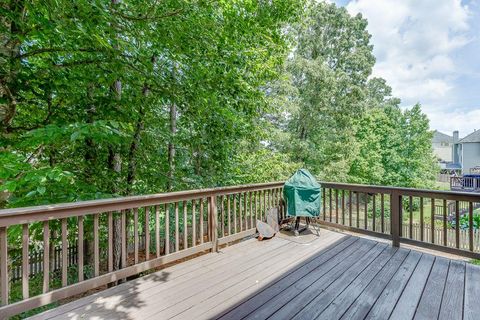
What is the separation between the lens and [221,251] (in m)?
3.53

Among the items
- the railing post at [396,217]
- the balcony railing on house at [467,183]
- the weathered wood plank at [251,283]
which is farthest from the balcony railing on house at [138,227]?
the balcony railing on house at [467,183]

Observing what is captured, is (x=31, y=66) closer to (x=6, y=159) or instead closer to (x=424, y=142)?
(x=6, y=159)

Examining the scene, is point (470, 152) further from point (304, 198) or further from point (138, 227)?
point (138, 227)

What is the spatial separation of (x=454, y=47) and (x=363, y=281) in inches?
534

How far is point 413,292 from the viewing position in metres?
2.43

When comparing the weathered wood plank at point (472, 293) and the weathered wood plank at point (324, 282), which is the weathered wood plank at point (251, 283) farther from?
the weathered wood plank at point (472, 293)

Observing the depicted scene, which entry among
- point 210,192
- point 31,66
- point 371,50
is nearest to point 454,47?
point 371,50

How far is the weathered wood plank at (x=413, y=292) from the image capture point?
209 centimetres

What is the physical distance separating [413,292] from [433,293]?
176mm

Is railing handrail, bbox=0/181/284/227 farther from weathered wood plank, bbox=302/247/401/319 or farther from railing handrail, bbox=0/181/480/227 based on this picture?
weathered wood plank, bbox=302/247/401/319

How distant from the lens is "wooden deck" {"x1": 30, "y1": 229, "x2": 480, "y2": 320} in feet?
6.87

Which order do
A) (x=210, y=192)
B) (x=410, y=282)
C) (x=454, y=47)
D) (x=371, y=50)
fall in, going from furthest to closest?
(x=371, y=50)
(x=454, y=47)
(x=210, y=192)
(x=410, y=282)

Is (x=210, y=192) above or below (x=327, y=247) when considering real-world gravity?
above

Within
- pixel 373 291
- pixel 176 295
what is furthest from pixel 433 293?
pixel 176 295
